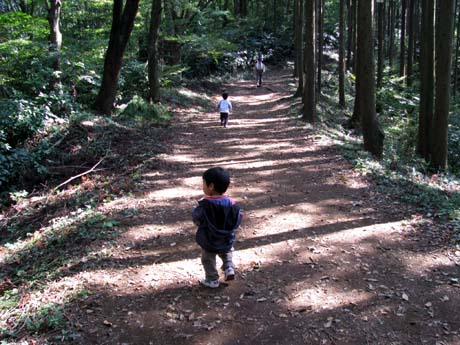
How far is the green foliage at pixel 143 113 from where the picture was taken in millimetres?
14125

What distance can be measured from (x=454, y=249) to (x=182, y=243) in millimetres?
3928

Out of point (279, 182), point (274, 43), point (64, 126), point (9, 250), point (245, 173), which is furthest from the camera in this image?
point (274, 43)

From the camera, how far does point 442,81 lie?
38.1 ft

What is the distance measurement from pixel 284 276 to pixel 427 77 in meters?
10.6

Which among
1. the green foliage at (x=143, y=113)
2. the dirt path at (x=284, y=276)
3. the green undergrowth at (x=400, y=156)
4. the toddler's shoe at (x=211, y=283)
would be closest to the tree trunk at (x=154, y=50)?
the green foliage at (x=143, y=113)

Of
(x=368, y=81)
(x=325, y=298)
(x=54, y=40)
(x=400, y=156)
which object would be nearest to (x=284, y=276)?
(x=325, y=298)

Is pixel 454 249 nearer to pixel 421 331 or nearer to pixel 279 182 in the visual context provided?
pixel 421 331

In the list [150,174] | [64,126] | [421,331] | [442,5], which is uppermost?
[442,5]

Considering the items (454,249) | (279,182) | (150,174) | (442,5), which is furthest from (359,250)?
(442,5)

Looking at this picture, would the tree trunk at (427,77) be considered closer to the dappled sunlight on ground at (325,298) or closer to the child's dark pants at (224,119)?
the child's dark pants at (224,119)

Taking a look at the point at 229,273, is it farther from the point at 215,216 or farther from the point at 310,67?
the point at 310,67

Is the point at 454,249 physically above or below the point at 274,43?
below

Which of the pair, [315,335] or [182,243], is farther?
[182,243]

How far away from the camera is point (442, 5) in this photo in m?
10.9
